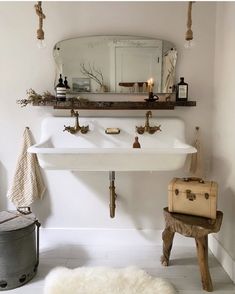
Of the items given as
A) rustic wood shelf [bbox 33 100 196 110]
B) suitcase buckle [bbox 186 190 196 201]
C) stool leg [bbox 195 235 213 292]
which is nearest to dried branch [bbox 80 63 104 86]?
rustic wood shelf [bbox 33 100 196 110]

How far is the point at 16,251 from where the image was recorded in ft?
4.97

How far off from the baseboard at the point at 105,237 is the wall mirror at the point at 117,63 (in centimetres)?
108

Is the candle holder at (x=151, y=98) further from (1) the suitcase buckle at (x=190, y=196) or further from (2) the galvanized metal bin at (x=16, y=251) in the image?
(2) the galvanized metal bin at (x=16, y=251)

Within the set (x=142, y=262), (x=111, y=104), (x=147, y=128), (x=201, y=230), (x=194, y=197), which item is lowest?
(x=142, y=262)

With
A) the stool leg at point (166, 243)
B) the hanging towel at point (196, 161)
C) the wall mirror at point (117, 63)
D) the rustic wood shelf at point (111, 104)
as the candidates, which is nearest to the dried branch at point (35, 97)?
the rustic wood shelf at point (111, 104)

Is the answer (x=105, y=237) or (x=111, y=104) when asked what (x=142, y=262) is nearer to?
(x=105, y=237)

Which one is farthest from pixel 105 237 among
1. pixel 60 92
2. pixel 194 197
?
pixel 60 92

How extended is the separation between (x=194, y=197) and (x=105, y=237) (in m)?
0.82

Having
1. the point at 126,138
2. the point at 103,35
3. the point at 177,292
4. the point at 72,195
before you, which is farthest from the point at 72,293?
the point at 103,35

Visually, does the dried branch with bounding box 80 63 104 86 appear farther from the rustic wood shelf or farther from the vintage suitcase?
the vintage suitcase

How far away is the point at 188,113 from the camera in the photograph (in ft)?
6.42

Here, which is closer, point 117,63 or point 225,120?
point 225,120

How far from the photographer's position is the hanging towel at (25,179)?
6.33 ft

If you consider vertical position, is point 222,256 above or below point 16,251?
below
